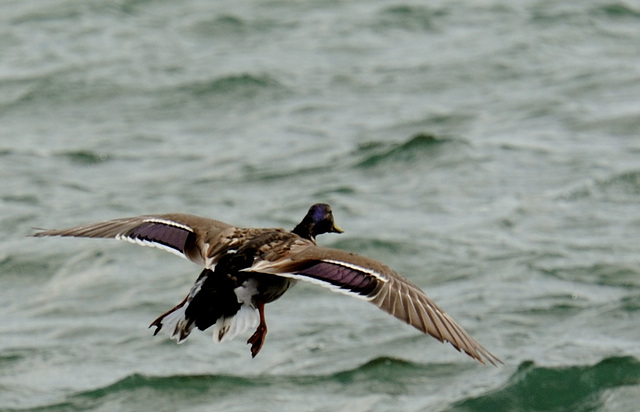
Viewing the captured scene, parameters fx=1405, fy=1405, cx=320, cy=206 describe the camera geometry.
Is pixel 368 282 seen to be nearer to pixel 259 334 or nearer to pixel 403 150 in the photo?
pixel 259 334

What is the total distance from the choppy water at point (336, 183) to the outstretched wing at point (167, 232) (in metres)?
2.61

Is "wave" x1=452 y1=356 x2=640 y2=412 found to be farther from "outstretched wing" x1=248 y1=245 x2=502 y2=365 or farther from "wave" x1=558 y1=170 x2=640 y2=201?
"wave" x1=558 y1=170 x2=640 y2=201

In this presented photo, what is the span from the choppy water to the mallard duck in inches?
104

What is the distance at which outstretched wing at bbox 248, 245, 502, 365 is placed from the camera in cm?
716

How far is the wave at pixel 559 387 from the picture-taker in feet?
34.1

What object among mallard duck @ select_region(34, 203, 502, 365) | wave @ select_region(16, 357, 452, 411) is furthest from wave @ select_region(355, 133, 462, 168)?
mallard duck @ select_region(34, 203, 502, 365)

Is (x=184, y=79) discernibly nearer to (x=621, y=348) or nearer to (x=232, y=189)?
(x=232, y=189)

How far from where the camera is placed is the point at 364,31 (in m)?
19.1

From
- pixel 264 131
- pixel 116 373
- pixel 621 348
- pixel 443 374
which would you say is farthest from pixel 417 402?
pixel 264 131

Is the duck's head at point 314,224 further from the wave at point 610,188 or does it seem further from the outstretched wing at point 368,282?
the wave at point 610,188

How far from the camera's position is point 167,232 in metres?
8.59

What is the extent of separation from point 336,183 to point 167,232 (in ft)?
20.8

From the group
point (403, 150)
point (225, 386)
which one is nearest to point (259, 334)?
point (225, 386)

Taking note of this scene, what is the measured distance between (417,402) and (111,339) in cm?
Answer: 302
